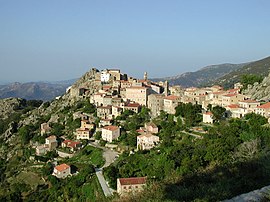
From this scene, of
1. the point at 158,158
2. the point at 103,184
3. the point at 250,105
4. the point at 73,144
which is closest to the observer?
the point at 103,184

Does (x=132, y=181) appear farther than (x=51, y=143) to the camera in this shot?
No

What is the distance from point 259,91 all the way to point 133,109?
15.7 m

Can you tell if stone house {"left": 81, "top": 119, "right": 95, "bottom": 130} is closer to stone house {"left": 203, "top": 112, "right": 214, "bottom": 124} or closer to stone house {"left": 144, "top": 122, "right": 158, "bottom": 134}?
stone house {"left": 144, "top": 122, "right": 158, "bottom": 134}

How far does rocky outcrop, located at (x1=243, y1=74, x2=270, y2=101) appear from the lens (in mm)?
38441

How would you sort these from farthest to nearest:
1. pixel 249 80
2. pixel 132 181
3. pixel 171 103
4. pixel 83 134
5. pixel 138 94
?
pixel 249 80, pixel 138 94, pixel 83 134, pixel 171 103, pixel 132 181

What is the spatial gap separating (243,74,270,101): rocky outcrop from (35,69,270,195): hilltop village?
5.40 feet

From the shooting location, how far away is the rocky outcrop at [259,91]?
3844cm

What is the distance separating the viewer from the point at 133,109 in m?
41.8

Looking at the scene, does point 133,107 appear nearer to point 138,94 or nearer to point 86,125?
point 138,94

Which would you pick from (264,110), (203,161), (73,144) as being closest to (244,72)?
(264,110)

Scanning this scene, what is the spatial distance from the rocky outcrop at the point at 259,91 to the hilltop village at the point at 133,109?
165cm

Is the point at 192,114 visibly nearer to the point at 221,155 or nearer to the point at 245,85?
the point at 221,155

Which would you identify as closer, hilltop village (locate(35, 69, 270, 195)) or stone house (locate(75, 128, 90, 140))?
hilltop village (locate(35, 69, 270, 195))

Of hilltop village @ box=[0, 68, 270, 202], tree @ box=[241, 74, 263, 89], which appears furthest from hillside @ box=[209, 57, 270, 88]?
hilltop village @ box=[0, 68, 270, 202]
